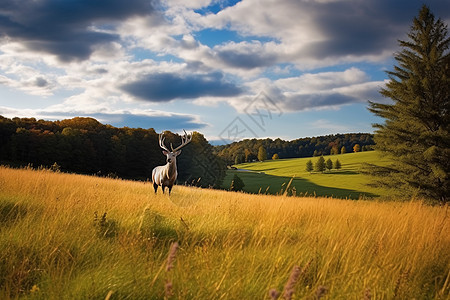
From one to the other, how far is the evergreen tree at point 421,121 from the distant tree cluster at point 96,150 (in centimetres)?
2196

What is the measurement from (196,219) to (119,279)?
2683 mm

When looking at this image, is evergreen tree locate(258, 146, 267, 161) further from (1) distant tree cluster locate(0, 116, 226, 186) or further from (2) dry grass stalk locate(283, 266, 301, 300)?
(2) dry grass stalk locate(283, 266, 301, 300)

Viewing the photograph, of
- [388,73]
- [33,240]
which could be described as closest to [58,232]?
[33,240]

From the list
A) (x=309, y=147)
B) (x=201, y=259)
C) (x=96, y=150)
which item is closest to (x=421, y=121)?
(x=201, y=259)

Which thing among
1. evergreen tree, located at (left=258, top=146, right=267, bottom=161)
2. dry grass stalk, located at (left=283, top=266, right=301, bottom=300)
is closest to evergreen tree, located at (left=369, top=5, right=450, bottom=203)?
dry grass stalk, located at (left=283, top=266, right=301, bottom=300)

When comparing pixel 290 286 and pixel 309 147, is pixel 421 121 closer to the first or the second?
pixel 290 286

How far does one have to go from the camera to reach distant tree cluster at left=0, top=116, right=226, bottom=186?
3962cm

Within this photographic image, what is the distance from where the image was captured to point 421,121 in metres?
17.6

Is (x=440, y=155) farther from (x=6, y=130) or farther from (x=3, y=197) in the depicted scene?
(x=6, y=130)

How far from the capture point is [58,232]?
11.5 ft

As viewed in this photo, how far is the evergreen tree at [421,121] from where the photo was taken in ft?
Answer: 54.8

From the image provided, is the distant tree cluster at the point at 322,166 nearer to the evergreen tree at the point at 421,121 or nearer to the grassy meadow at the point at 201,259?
the evergreen tree at the point at 421,121

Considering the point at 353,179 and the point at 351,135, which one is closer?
the point at 353,179

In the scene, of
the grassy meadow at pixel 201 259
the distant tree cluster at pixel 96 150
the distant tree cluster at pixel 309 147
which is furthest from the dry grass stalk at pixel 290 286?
the distant tree cluster at pixel 309 147
